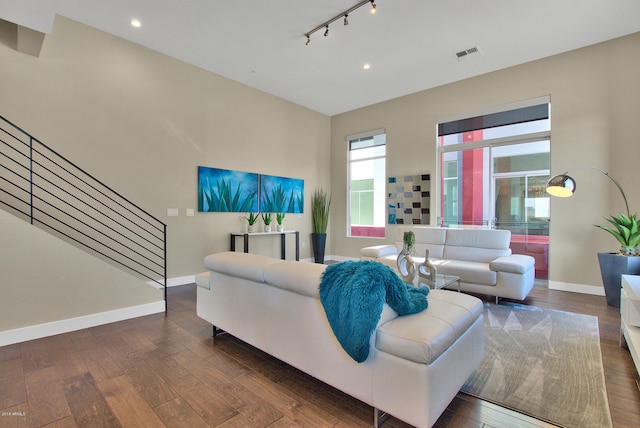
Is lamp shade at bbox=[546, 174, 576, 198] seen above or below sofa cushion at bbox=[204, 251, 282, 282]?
above

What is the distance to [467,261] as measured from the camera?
14.2 ft

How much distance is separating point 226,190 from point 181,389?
141 inches

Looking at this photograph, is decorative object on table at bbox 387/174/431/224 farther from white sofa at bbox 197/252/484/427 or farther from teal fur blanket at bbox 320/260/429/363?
teal fur blanket at bbox 320/260/429/363

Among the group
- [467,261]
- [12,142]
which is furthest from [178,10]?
[467,261]

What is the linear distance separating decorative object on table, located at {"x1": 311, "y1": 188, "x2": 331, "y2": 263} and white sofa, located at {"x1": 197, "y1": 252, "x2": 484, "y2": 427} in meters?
3.88

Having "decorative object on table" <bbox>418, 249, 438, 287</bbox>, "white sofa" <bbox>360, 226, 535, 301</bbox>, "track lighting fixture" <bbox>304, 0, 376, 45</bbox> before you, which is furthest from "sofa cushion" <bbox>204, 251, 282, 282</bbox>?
"track lighting fixture" <bbox>304, 0, 376, 45</bbox>

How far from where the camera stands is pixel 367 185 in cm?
654

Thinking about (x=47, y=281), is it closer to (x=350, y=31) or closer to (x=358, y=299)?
(x=358, y=299)

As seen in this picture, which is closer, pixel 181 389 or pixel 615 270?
pixel 181 389

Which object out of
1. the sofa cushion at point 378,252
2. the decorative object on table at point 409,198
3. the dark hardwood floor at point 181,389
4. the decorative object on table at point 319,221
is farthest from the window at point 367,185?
the dark hardwood floor at point 181,389

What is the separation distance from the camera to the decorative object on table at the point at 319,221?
6320 millimetres

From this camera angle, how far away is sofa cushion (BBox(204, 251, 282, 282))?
2127 mm

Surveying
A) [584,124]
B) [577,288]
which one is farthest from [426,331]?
[584,124]

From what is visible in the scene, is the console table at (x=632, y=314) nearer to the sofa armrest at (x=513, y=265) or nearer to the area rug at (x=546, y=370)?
the area rug at (x=546, y=370)
